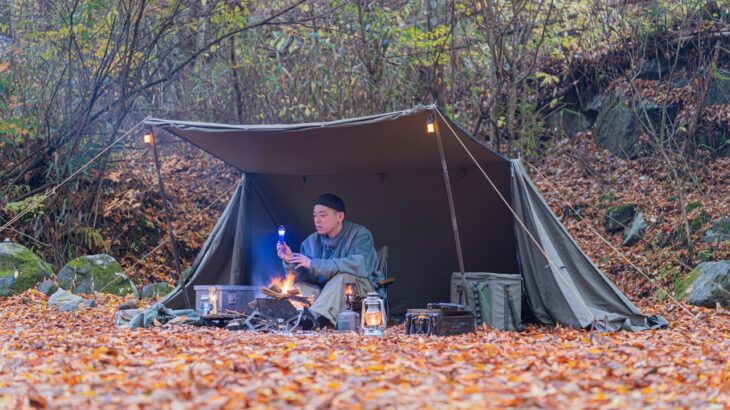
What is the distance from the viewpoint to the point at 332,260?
5.50 metres

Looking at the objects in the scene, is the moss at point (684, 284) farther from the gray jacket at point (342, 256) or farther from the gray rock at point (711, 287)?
the gray jacket at point (342, 256)

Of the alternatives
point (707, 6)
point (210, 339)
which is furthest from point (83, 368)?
point (707, 6)

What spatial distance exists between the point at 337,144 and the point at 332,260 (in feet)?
2.69

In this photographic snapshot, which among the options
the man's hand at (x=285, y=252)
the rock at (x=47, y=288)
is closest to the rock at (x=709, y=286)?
the man's hand at (x=285, y=252)

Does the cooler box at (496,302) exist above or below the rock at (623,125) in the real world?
below

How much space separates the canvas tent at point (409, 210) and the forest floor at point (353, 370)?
897 mm

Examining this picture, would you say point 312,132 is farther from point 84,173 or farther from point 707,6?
point 707,6

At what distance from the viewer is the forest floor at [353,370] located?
2.60 m

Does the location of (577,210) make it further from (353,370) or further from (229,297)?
(353,370)

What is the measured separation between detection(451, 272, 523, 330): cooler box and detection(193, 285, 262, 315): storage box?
1425mm

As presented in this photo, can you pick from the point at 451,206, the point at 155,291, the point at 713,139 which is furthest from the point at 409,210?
the point at 713,139

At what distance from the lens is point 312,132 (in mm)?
5461

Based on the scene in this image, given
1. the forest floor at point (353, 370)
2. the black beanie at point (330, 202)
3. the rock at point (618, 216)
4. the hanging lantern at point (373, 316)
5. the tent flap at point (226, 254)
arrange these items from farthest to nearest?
the rock at point (618, 216), the tent flap at point (226, 254), the black beanie at point (330, 202), the hanging lantern at point (373, 316), the forest floor at point (353, 370)

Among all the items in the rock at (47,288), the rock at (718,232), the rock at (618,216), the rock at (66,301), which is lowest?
the rock at (66,301)
